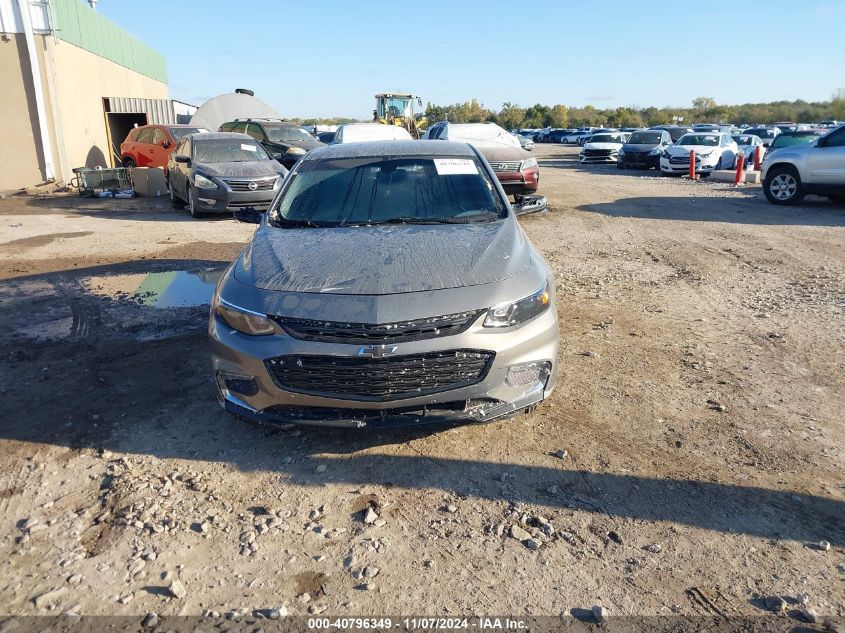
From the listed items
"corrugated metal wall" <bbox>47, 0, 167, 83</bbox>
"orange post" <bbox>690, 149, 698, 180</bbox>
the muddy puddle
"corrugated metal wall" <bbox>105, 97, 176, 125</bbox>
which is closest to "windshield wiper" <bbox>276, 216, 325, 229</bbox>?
the muddy puddle

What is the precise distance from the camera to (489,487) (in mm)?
3303

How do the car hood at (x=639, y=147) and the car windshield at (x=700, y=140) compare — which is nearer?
the car windshield at (x=700, y=140)

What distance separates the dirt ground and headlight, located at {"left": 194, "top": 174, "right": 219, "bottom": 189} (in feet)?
19.8

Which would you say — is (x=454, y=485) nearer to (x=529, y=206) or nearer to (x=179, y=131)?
(x=529, y=206)

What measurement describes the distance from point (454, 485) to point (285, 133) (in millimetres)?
16491

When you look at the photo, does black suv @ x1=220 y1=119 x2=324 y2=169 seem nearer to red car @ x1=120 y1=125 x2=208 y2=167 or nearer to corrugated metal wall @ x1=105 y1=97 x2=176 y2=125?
red car @ x1=120 y1=125 x2=208 y2=167

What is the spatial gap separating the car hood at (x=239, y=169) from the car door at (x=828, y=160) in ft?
34.4

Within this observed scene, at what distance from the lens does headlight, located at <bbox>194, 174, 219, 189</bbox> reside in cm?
1194

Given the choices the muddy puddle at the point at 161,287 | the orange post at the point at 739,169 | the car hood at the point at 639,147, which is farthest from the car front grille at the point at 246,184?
the car hood at the point at 639,147

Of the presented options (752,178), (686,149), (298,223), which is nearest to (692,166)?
(686,149)

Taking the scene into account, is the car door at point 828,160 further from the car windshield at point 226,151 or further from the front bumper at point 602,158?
the front bumper at point 602,158

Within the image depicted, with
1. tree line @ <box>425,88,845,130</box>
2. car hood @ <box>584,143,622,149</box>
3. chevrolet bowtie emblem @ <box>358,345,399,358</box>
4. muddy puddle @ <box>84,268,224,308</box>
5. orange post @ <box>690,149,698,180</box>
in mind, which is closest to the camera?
chevrolet bowtie emblem @ <box>358,345,399,358</box>

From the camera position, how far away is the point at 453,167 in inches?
197

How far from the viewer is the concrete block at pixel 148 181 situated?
16.1 metres
